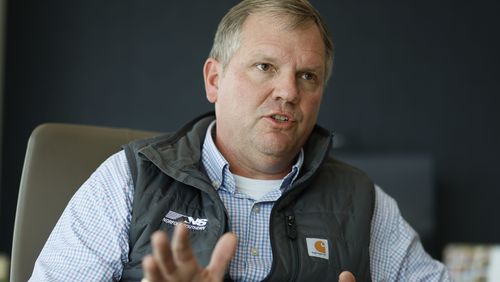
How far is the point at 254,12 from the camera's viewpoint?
199cm

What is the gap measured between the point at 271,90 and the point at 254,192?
10.7 inches

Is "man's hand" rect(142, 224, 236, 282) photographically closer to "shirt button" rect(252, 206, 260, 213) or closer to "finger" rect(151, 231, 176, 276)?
"finger" rect(151, 231, 176, 276)

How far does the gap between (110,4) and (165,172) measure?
9.22 ft

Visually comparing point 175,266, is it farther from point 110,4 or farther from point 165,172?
point 110,4

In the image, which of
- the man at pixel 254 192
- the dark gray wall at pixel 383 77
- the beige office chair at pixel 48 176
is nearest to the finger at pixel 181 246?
the man at pixel 254 192

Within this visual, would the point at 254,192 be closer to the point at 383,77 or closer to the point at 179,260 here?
the point at 179,260

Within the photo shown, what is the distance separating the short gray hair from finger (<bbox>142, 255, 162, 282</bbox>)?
87cm

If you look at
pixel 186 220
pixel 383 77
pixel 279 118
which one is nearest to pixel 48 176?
pixel 186 220

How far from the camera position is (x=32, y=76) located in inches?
171

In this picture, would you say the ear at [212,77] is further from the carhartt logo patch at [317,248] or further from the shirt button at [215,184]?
the carhartt logo patch at [317,248]

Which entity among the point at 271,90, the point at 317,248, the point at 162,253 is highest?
the point at 271,90

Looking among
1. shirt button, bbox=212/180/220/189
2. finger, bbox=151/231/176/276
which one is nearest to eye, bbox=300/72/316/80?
shirt button, bbox=212/180/220/189

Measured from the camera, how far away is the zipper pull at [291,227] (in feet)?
6.03

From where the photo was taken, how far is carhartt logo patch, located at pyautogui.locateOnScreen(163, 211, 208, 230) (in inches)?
70.6
